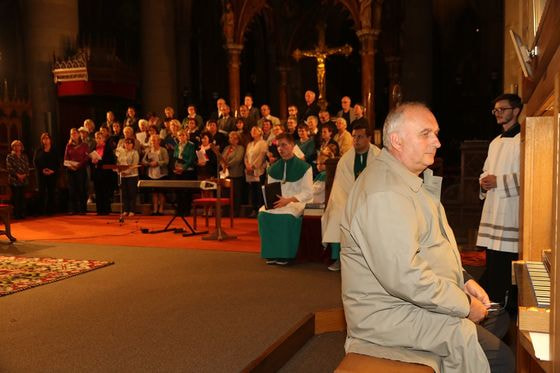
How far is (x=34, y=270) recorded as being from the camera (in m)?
6.69

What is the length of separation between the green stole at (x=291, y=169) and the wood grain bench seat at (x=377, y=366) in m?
4.78

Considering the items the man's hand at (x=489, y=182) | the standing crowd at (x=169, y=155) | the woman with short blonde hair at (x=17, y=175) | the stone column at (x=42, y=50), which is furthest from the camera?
the stone column at (x=42, y=50)

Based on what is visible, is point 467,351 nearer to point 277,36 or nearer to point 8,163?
point 8,163

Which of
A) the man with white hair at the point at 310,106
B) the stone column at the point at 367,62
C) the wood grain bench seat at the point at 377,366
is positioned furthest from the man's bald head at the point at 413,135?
the stone column at the point at 367,62

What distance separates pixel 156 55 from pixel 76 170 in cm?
596

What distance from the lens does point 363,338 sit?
97.3 inches

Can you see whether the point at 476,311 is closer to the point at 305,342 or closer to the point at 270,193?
the point at 305,342

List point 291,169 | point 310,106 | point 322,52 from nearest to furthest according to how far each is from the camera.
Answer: point 291,169 < point 310,106 < point 322,52

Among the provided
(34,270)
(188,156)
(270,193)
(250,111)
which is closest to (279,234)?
(270,193)

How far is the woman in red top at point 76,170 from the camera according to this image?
12039mm

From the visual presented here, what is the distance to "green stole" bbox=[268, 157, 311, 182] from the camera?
7.11 meters

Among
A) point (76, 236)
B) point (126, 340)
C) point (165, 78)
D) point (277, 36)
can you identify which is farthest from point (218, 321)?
point (165, 78)

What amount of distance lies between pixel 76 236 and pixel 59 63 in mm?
5795

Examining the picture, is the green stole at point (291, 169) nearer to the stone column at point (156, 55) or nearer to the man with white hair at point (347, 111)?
the man with white hair at point (347, 111)
